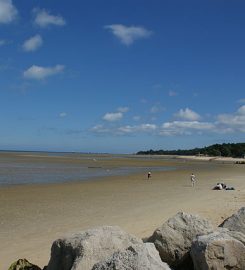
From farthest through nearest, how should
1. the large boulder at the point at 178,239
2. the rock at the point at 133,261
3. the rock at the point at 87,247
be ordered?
the large boulder at the point at 178,239 < the rock at the point at 87,247 < the rock at the point at 133,261

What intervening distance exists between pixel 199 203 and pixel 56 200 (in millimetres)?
7171

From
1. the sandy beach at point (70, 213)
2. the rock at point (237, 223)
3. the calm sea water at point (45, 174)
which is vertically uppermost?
the rock at point (237, 223)

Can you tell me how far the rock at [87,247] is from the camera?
736 cm

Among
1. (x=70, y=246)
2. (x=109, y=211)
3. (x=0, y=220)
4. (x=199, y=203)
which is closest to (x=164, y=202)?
(x=199, y=203)

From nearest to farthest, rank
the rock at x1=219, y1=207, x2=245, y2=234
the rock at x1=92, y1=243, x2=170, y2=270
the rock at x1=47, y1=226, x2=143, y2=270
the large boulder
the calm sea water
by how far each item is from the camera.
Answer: the rock at x1=92, y1=243, x2=170, y2=270, the rock at x1=47, y1=226, x2=143, y2=270, the large boulder, the rock at x1=219, y1=207, x2=245, y2=234, the calm sea water

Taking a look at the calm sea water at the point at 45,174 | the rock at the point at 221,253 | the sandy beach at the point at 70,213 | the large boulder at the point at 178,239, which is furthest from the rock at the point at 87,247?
the calm sea water at the point at 45,174

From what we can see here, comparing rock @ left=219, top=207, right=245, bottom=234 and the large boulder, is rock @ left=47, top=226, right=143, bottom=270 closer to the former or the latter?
the large boulder

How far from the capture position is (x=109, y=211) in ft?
65.8

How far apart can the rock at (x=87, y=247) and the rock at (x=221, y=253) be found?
1.01m

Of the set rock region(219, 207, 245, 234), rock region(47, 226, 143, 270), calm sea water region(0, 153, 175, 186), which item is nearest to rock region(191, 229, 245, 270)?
rock region(47, 226, 143, 270)

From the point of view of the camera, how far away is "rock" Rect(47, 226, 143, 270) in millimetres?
7363

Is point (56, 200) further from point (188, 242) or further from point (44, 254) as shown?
point (188, 242)

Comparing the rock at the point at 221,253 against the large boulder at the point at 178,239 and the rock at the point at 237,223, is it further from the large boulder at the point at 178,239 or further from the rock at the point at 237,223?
the rock at the point at 237,223

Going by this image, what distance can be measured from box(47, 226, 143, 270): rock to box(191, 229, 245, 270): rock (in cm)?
101
